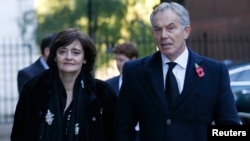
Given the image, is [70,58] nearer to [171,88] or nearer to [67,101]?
[67,101]

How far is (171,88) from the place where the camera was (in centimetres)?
465

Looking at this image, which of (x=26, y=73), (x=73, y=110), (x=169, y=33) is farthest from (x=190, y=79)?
(x=26, y=73)

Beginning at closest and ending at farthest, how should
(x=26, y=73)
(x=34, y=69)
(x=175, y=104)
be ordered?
(x=175, y=104), (x=26, y=73), (x=34, y=69)

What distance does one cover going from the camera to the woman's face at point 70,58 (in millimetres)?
5207

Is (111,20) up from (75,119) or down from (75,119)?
up

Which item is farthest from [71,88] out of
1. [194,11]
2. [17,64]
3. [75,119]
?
[194,11]

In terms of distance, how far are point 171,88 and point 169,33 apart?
1.14 ft

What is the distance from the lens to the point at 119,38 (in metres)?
18.0

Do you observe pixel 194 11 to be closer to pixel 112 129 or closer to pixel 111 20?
pixel 111 20

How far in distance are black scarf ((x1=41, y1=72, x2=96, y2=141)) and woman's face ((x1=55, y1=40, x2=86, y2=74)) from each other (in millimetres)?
102

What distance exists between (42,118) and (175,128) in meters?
1.08

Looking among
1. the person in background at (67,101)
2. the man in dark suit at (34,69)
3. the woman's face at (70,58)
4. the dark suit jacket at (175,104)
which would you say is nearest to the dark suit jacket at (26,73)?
the man in dark suit at (34,69)

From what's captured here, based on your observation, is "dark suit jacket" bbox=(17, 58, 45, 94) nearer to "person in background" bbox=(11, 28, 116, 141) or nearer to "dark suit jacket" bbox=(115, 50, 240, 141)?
"person in background" bbox=(11, 28, 116, 141)

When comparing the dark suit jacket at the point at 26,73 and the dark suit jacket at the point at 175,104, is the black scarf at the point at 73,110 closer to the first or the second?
the dark suit jacket at the point at 175,104
